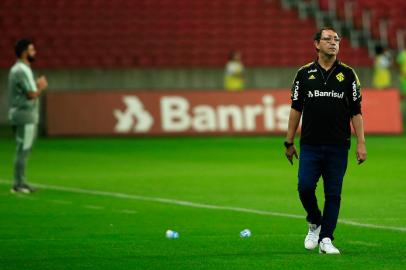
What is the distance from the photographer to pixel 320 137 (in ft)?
37.5

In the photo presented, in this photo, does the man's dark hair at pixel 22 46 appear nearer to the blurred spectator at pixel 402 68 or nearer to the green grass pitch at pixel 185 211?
the green grass pitch at pixel 185 211

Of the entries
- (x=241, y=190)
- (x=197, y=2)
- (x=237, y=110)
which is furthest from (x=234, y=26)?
(x=241, y=190)

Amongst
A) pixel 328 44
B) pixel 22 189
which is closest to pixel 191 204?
pixel 22 189

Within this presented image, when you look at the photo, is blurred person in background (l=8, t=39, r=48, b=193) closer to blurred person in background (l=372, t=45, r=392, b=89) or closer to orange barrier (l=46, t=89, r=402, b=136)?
orange barrier (l=46, t=89, r=402, b=136)

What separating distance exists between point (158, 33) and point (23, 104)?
2007 centimetres

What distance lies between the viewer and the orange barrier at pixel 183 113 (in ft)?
101

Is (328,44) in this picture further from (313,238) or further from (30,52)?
(30,52)

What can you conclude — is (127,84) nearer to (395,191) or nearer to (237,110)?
(237,110)

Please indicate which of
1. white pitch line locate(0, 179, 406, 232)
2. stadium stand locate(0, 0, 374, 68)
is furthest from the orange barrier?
white pitch line locate(0, 179, 406, 232)

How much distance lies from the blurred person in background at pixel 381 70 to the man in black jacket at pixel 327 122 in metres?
25.6

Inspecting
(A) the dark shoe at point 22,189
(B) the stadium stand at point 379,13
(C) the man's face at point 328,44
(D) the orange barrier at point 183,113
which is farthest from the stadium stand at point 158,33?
(C) the man's face at point 328,44

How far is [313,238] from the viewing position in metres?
11.7

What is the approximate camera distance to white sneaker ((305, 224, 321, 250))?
1172 centimetres

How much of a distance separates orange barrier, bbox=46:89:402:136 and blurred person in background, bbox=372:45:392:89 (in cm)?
566
